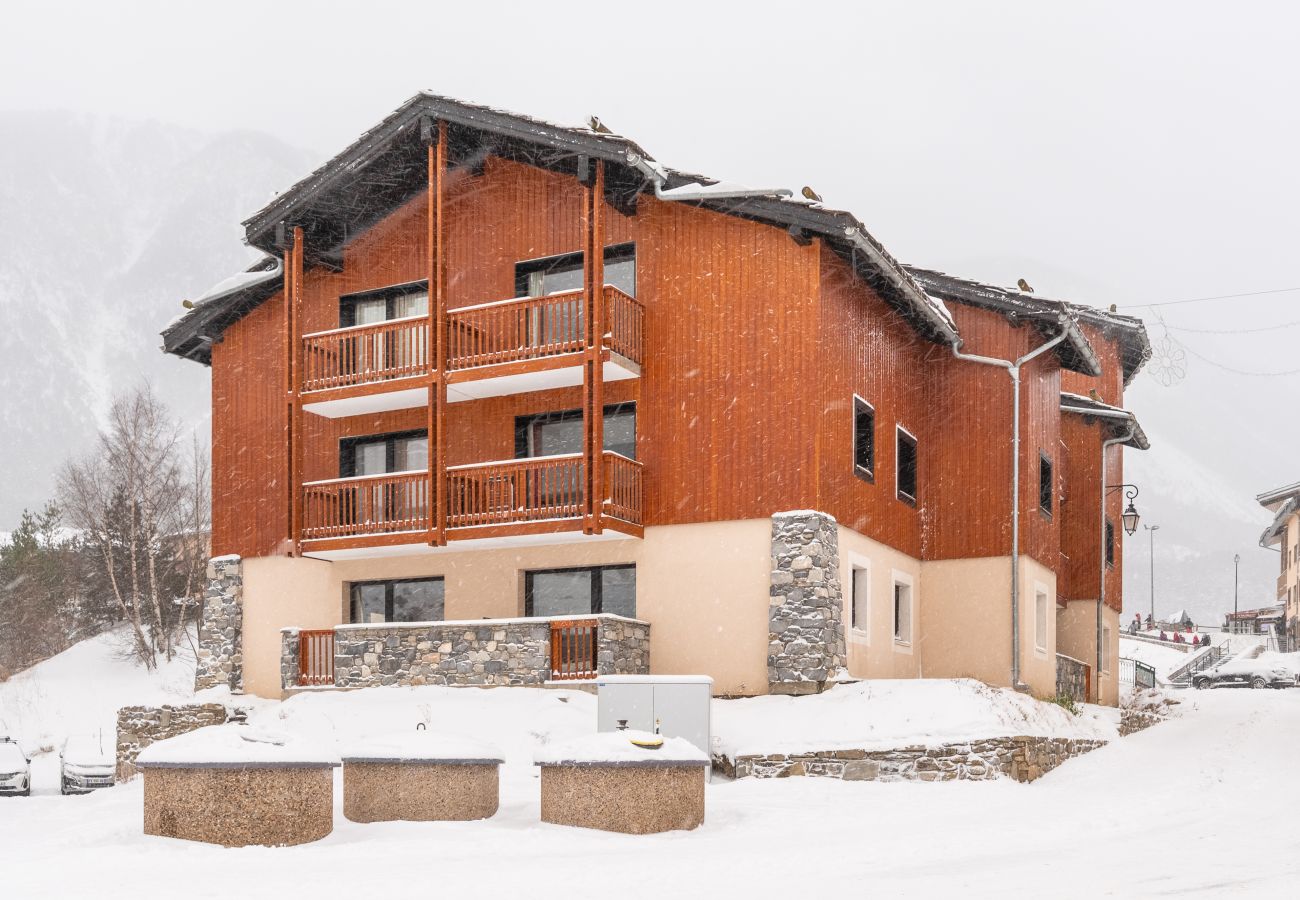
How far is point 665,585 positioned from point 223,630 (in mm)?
8573

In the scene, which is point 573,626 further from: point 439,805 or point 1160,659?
point 1160,659

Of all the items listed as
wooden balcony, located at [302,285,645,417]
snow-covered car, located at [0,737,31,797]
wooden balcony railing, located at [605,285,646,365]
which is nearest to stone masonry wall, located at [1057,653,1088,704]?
wooden balcony railing, located at [605,285,646,365]

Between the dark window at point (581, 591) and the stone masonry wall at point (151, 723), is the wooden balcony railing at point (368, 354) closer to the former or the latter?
the dark window at point (581, 591)

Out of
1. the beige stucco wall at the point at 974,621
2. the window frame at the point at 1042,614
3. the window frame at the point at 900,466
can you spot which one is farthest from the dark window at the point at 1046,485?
the window frame at the point at 900,466

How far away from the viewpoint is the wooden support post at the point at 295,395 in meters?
23.6

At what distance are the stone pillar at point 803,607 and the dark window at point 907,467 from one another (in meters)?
4.29

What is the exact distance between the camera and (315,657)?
23766mm

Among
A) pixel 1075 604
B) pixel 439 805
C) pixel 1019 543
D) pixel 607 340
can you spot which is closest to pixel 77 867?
pixel 439 805

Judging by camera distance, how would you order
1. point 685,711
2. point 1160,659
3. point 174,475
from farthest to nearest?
point 1160,659 < point 174,475 < point 685,711

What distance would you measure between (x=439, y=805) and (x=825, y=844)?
3763 millimetres

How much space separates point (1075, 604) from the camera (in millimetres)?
31078

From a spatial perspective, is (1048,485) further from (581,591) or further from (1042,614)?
(581,591)

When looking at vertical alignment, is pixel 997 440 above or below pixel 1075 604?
above

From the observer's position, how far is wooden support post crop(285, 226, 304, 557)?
23.6 metres
